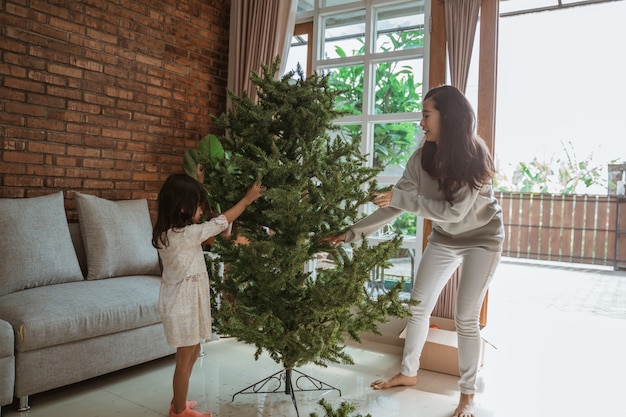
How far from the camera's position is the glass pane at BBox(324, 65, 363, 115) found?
3.89 m

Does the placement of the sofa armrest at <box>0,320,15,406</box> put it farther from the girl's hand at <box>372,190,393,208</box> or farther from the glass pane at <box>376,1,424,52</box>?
Result: the glass pane at <box>376,1,424,52</box>

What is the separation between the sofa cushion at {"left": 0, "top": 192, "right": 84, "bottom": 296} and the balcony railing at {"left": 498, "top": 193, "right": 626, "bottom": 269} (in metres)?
5.59

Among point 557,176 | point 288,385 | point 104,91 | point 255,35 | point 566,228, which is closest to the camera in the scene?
point 288,385

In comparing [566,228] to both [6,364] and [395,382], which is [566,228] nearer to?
[395,382]

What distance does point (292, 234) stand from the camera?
2061 mm

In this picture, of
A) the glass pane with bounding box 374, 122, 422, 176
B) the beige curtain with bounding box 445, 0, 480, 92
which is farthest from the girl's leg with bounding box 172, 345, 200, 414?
the beige curtain with bounding box 445, 0, 480, 92

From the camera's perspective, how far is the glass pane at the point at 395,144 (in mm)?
3666

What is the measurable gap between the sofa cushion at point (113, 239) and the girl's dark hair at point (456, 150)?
6.38ft

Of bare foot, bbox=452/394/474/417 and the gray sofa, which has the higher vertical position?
the gray sofa

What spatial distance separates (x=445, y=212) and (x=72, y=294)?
74.0 inches

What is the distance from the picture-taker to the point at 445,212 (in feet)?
7.37

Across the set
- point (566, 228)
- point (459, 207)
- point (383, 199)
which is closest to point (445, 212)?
point (459, 207)

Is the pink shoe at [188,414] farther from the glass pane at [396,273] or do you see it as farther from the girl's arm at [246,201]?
the glass pane at [396,273]

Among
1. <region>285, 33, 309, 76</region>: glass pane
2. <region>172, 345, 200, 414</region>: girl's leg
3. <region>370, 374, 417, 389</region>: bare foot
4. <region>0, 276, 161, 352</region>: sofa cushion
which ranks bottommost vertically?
<region>370, 374, 417, 389</region>: bare foot
